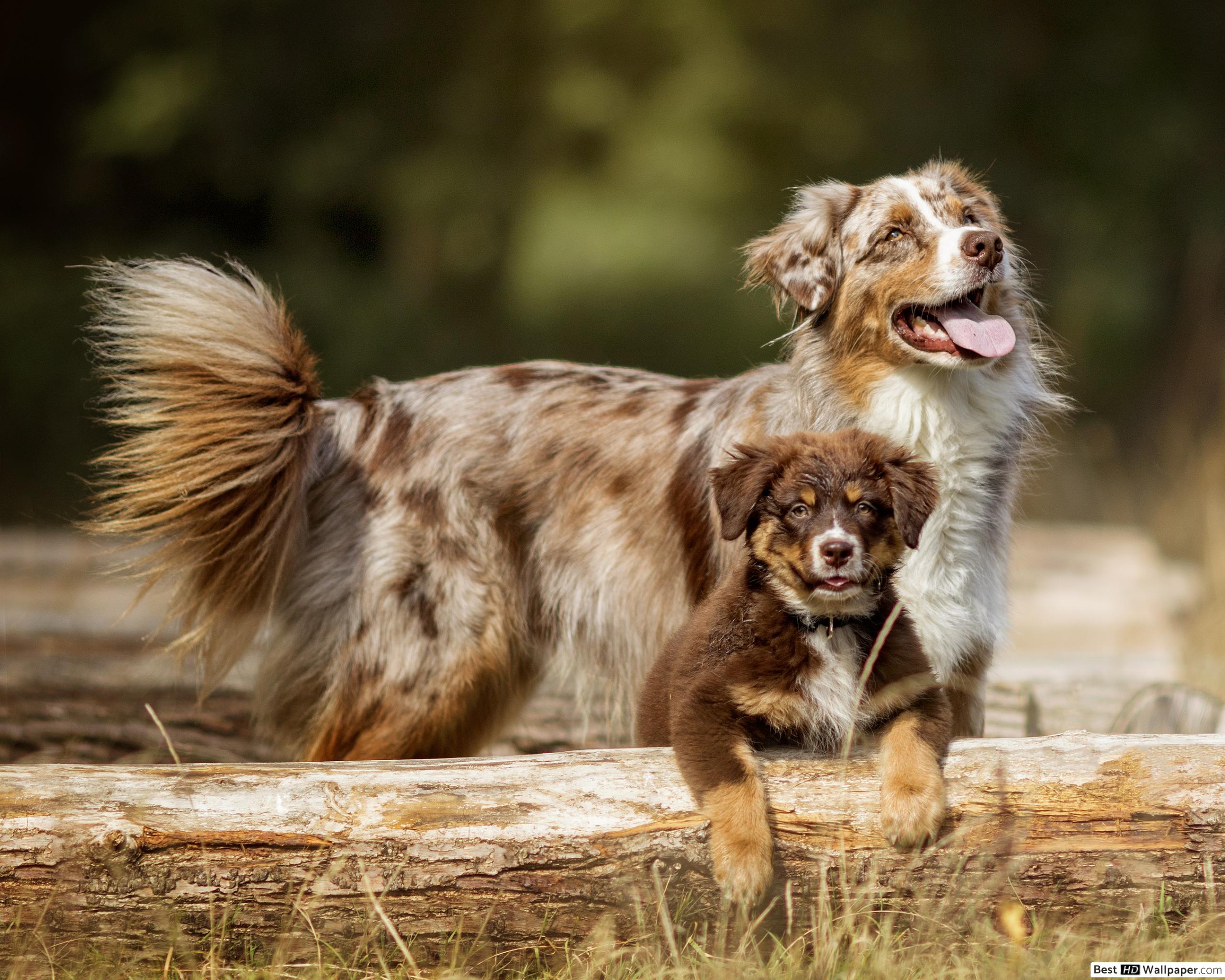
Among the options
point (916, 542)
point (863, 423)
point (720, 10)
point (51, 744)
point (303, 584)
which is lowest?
point (51, 744)

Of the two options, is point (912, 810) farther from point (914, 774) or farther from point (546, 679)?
point (546, 679)

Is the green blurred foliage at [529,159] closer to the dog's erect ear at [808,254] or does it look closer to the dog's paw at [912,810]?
the dog's erect ear at [808,254]

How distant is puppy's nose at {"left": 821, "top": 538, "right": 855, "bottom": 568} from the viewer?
298 centimetres

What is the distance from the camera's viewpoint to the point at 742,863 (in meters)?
2.70

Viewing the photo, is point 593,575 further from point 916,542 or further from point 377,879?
point 377,879

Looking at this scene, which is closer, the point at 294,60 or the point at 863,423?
the point at 863,423

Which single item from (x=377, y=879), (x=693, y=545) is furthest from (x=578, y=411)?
(x=377, y=879)

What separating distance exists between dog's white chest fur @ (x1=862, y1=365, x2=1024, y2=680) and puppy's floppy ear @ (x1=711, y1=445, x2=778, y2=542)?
0.70 metres

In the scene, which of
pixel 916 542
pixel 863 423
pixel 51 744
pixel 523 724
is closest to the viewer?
pixel 916 542

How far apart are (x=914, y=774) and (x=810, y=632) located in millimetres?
454

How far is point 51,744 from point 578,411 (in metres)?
2.41

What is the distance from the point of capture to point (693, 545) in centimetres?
401

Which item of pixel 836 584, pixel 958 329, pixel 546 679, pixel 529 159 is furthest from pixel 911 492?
pixel 529 159

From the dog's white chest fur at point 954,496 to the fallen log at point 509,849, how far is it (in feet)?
3.08
